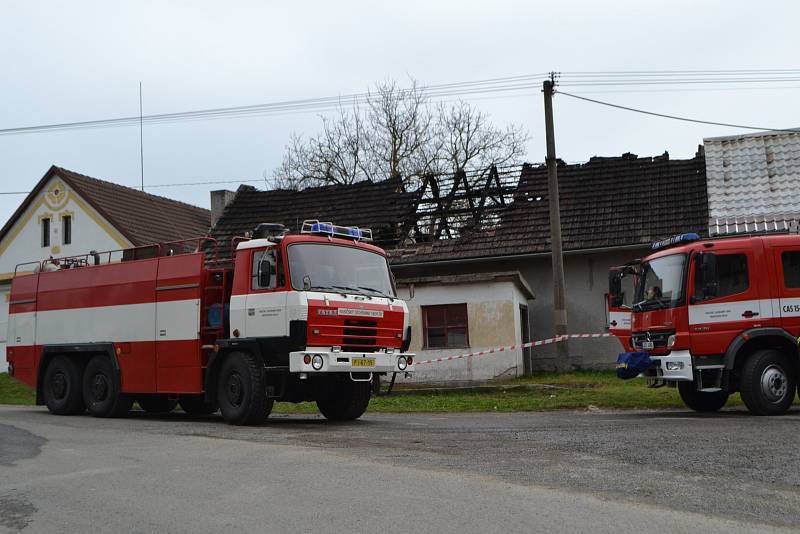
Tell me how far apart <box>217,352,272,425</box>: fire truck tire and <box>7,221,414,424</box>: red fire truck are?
0.02 m

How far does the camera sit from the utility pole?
69.2 ft

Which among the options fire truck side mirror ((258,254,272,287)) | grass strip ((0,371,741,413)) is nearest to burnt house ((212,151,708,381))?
grass strip ((0,371,741,413))

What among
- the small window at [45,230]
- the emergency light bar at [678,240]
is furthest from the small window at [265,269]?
the small window at [45,230]

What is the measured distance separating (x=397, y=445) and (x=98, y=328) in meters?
7.84

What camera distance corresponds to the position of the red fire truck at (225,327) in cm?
1308

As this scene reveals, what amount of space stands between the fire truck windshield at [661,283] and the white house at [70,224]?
2661cm

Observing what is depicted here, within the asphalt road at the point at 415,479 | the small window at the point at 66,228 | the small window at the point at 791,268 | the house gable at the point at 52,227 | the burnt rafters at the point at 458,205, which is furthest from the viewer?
the small window at the point at 66,228

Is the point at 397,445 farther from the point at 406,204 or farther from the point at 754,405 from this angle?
the point at 406,204

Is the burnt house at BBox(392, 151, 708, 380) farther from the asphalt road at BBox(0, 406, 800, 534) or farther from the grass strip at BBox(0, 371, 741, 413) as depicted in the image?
the asphalt road at BBox(0, 406, 800, 534)

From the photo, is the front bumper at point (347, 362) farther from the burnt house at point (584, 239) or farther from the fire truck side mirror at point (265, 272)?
the burnt house at point (584, 239)

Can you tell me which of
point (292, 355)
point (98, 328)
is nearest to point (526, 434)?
point (292, 355)

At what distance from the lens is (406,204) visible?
29484mm

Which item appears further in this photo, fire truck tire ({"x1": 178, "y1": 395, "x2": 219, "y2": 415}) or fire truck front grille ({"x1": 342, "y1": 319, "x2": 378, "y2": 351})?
fire truck tire ({"x1": 178, "y1": 395, "x2": 219, "y2": 415})

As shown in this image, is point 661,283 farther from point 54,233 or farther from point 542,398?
point 54,233
